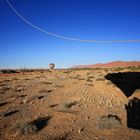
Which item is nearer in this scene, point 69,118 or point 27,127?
point 27,127

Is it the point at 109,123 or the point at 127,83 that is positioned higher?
the point at 127,83

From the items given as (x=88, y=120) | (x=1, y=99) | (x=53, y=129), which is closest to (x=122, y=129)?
(x=88, y=120)

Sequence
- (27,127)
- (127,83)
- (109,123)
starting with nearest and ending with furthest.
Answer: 1. (27,127)
2. (109,123)
3. (127,83)

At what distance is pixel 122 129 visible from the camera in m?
5.47

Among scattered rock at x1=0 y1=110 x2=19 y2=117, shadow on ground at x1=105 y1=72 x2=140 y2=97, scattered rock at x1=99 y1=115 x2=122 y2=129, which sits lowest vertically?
scattered rock at x1=99 y1=115 x2=122 y2=129

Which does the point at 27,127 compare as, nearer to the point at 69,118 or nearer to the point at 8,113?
the point at 69,118

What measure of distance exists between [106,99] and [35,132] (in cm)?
483

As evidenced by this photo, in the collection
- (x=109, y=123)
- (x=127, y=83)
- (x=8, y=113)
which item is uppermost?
(x=127, y=83)

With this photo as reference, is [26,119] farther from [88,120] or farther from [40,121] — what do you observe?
[88,120]

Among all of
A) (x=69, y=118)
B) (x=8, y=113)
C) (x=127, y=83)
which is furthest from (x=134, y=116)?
(x=127, y=83)

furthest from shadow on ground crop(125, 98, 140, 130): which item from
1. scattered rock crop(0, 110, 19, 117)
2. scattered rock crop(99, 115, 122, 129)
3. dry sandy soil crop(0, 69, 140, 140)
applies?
scattered rock crop(0, 110, 19, 117)

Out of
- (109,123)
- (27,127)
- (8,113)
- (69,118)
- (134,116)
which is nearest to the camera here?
(27,127)

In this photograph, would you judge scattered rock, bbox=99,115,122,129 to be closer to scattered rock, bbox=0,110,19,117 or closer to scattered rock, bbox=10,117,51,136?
scattered rock, bbox=10,117,51,136

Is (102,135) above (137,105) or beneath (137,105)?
beneath
